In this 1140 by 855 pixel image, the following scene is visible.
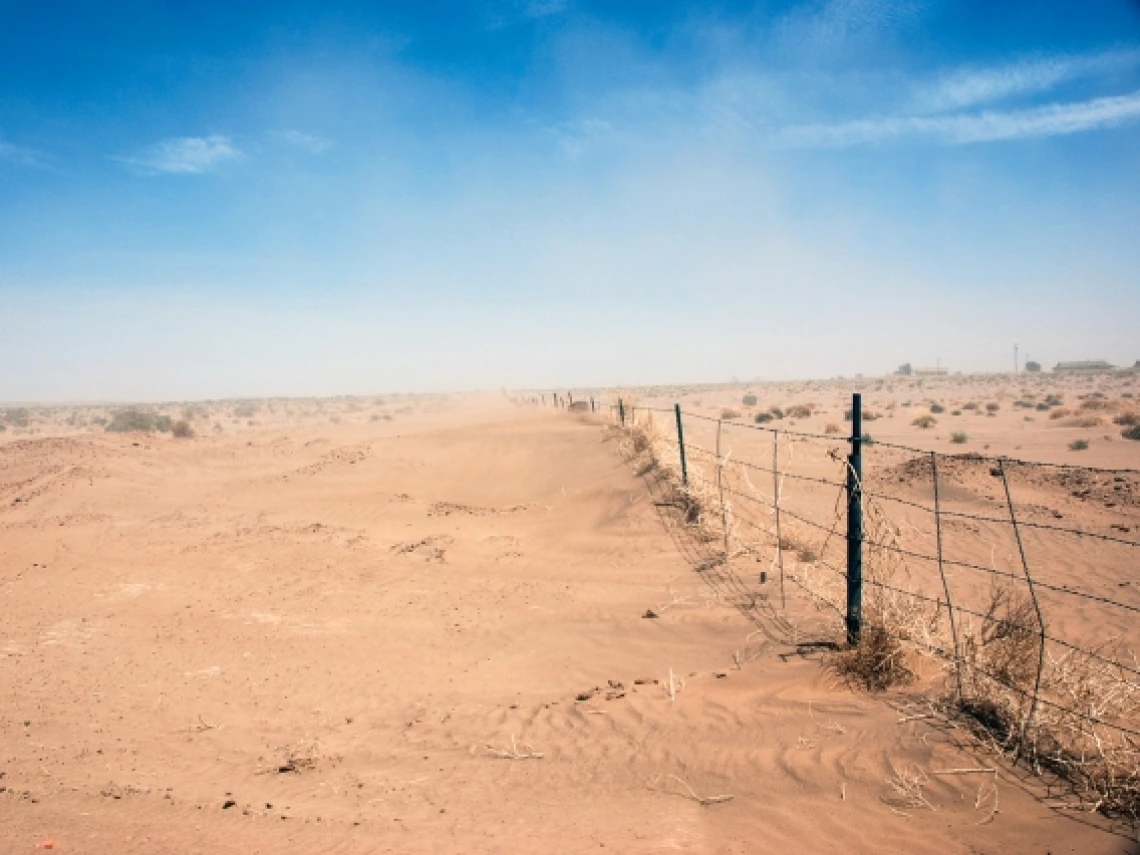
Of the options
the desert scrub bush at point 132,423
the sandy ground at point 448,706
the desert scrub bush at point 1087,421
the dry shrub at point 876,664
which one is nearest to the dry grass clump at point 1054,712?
the sandy ground at point 448,706

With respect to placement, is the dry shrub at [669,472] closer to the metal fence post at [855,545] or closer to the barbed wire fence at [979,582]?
the barbed wire fence at [979,582]

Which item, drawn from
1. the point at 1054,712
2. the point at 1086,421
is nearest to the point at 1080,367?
the point at 1086,421

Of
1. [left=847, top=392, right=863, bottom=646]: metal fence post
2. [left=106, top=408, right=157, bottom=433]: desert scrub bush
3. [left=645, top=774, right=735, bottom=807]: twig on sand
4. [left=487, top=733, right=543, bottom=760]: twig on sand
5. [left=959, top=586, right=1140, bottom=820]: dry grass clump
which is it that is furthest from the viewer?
[left=106, top=408, right=157, bottom=433]: desert scrub bush

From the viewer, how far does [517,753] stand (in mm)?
5426

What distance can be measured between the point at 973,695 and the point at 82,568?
12.3 m

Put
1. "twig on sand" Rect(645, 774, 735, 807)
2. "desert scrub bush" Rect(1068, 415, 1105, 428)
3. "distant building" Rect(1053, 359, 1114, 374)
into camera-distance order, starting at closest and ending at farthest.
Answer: "twig on sand" Rect(645, 774, 735, 807) → "desert scrub bush" Rect(1068, 415, 1105, 428) → "distant building" Rect(1053, 359, 1114, 374)

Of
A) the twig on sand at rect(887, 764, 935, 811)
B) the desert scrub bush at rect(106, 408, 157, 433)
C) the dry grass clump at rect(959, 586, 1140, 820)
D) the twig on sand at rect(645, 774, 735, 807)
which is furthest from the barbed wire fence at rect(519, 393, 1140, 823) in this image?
the desert scrub bush at rect(106, 408, 157, 433)

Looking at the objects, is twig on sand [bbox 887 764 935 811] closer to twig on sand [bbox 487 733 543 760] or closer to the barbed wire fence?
the barbed wire fence

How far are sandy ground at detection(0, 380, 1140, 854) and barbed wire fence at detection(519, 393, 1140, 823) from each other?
34cm

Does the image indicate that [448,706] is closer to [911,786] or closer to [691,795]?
[691,795]

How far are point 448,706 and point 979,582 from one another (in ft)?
25.5

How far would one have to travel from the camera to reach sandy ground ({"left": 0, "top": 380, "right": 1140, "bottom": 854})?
421cm

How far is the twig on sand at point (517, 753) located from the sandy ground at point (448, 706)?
0.06 ft

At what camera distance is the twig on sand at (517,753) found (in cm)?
540
